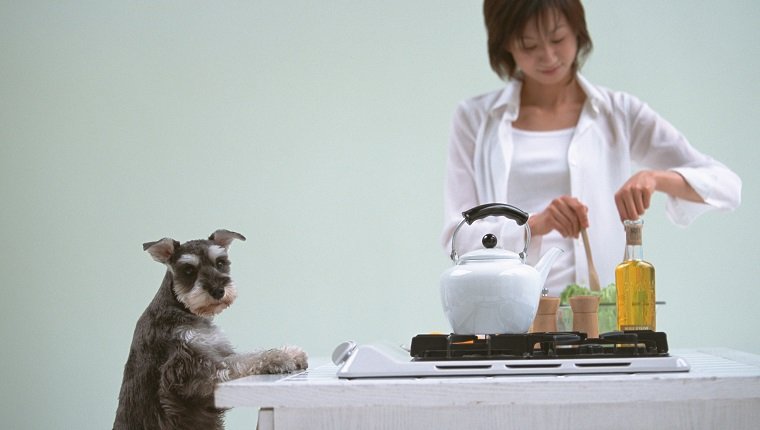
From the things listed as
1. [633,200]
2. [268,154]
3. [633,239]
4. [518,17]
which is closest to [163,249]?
[633,239]

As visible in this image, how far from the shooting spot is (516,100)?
7.70 ft

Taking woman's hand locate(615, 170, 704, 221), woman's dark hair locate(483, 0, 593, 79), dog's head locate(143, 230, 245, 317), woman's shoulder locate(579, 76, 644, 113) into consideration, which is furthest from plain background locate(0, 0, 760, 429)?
dog's head locate(143, 230, 245, 317)

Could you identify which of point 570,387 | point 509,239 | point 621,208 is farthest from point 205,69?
point 570,387

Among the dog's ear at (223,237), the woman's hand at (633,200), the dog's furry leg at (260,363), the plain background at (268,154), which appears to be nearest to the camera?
the dog's furry leg at (260,363)

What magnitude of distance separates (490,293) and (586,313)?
0.29 meters

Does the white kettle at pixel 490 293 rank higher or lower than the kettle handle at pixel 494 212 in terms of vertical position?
lower

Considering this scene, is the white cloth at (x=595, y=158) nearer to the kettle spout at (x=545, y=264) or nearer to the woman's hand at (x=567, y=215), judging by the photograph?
the woman's hand at (x=567, y=215)

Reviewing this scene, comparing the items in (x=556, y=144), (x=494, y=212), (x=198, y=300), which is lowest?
(x=198, y=300)

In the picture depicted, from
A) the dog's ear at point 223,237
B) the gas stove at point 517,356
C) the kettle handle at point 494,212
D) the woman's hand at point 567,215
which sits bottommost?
the gas stove at point 517,356

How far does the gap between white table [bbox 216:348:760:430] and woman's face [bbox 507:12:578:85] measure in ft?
4.26

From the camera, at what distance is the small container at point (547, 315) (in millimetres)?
1396

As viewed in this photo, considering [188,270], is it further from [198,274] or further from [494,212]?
[494,212]

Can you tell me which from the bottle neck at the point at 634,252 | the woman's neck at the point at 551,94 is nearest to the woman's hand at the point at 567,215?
the bottle neck at the point at 634,252

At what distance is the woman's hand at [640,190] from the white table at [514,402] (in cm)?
77
